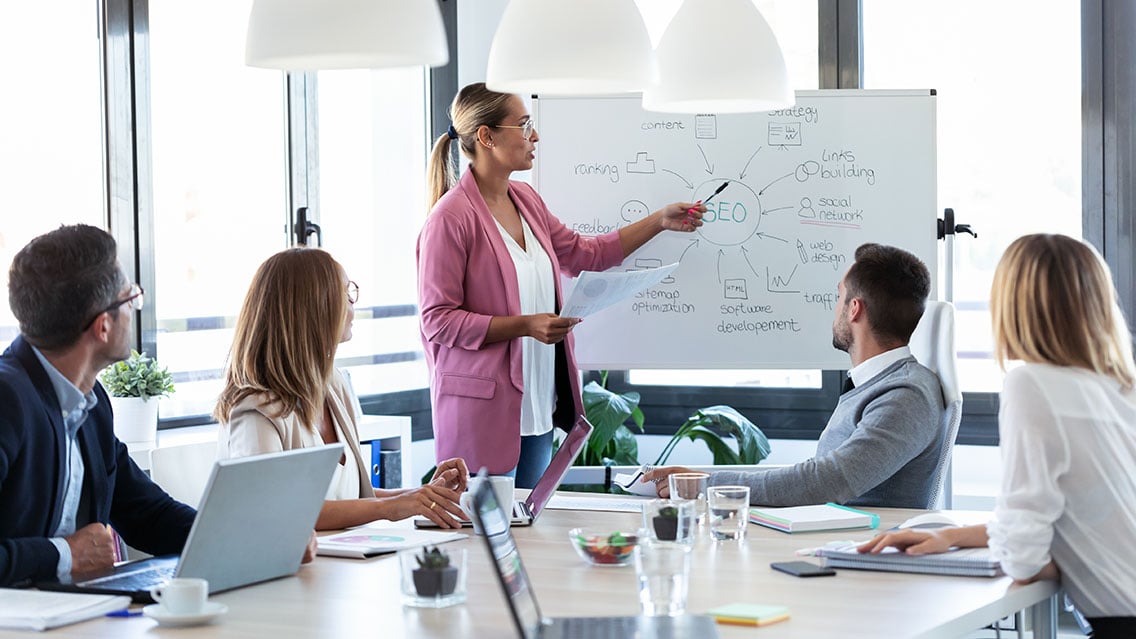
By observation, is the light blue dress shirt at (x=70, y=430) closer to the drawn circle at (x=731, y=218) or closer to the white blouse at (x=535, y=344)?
the white blouse at (x=535, y=344)

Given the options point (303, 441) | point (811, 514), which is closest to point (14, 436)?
point (303, 441)

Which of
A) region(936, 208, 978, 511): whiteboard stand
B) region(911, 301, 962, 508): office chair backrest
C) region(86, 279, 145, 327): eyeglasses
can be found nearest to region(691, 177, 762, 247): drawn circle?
region(936, 208, 978, 511): whiteboard stand

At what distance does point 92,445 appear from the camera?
2.06 m

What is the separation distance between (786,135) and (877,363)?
1.37 metres

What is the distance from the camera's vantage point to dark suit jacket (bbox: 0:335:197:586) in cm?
181

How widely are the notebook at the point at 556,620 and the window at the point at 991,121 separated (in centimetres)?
302

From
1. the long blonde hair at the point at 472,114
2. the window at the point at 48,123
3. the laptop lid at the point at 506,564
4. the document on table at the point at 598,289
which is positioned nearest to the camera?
the laptop lid at the point at 506,564

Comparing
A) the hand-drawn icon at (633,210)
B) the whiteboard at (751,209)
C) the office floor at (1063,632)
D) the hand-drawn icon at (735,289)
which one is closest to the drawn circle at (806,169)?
the whiteboard at (751,209)

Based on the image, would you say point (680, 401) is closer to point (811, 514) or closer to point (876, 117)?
point (876, 117)

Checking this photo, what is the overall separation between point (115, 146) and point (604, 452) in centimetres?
195

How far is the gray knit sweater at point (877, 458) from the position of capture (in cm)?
244

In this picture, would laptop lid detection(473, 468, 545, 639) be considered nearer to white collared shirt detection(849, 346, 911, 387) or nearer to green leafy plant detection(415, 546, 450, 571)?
green leafy plant detection(415, 546, 450, 571)

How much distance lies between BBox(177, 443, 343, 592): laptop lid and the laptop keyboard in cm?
9

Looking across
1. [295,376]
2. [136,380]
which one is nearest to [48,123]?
[136,380]
